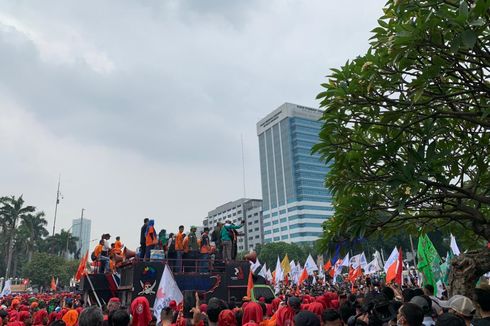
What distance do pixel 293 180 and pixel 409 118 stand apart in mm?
125057

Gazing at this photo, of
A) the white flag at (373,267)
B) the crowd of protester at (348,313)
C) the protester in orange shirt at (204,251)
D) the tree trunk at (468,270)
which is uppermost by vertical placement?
the protester in orange shirt at (204,251)

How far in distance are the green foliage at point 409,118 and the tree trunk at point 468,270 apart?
0.65 meters

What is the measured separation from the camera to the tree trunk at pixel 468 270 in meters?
7.20

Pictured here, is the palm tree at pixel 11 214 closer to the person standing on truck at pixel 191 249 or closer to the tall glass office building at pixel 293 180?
the person standing on truck at pixel 191 249

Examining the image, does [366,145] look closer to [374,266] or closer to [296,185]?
[374,266]

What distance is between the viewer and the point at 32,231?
233ft

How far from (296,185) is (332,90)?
409 feet

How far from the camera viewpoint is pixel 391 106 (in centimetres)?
584

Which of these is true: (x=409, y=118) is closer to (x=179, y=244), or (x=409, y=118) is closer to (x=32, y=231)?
(x=179, y=244)

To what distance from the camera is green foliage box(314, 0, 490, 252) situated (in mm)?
4375

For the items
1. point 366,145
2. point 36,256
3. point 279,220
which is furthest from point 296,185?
point 366,145

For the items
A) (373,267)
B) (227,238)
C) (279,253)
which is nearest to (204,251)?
(227,238)

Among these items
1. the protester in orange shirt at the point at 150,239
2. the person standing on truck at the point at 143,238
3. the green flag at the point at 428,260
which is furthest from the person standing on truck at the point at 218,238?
the green flag at the point at 428,260

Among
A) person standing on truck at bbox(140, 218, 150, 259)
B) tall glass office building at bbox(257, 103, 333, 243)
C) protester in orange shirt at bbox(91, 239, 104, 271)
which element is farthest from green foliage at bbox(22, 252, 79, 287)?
tall glass office building at bbox(257, 103, 333, 243)
